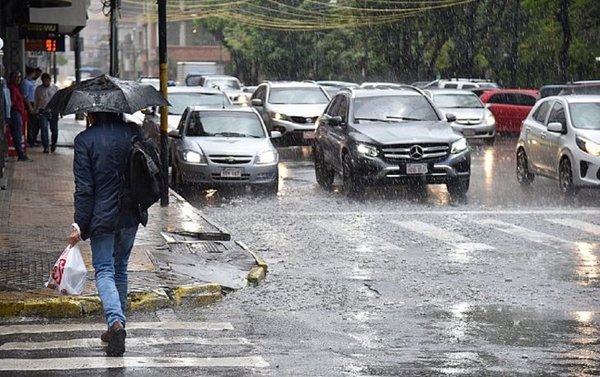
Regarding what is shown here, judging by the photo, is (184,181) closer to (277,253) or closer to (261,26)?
(277,253)

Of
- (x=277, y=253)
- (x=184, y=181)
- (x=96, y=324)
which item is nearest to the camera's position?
(x=96, y=324)

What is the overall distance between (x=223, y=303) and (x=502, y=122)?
94.7 feet

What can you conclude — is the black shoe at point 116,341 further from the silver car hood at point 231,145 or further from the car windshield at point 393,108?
the car windshield at point 393,108

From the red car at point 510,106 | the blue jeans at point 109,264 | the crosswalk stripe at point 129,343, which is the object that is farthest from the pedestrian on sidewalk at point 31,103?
the blue jeans at point 109,264

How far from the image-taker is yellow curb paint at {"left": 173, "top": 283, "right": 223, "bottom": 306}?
11.3m

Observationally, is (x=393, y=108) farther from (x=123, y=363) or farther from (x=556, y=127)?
(x=123, y=363)

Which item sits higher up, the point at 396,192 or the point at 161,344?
the point at 161,344

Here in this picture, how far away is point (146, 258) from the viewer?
43.3 ft

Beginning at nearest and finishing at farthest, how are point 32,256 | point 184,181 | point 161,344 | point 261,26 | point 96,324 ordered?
1. point 161,344
2. point 96,324
3. point 32,256
4. point 184,181
5. point 261,26

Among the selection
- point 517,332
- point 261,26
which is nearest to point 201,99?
point 517,332

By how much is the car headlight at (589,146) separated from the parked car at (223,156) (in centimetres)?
498

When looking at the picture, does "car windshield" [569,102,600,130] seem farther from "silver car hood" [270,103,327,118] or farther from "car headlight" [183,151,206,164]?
"silver car hood" [270,103,327,118]

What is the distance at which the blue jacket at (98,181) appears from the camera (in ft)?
29.1

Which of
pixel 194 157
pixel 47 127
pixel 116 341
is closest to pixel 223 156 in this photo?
pixel 194 157
